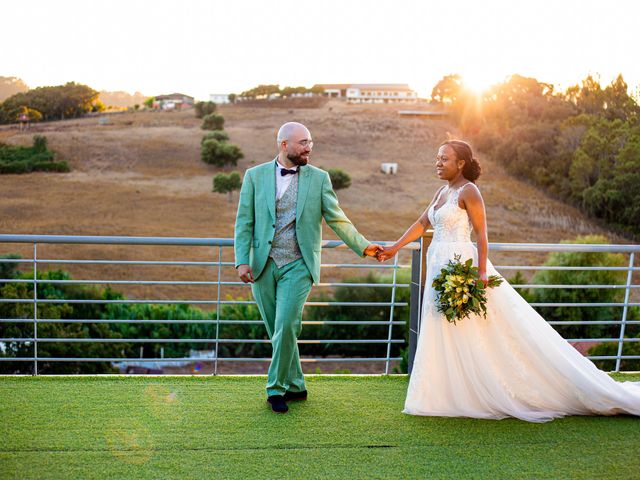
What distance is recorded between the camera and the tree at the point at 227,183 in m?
39.4

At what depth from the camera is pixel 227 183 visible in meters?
39.6

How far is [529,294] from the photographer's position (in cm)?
2030

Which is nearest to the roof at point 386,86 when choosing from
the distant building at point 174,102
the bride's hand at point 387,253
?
the distant building at point 174,102

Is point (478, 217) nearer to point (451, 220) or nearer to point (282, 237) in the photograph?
Result: point (451, 220)

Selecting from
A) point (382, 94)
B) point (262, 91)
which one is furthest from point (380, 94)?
point (262, 91)

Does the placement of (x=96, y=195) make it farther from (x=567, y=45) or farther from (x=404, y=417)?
(x=404, y=417)

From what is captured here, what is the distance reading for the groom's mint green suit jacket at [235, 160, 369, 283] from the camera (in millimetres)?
4219

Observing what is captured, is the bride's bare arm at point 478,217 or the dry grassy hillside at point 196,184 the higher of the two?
the bride's bare arm at point 478,217

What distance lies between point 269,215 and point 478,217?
1222 millimetres

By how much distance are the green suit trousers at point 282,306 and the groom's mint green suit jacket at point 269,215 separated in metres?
A: 0.06

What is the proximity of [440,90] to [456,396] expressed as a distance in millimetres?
48388

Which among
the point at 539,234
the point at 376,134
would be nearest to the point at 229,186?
the point at 376,134

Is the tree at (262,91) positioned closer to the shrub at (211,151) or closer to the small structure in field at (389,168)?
the shrub at (211,151)

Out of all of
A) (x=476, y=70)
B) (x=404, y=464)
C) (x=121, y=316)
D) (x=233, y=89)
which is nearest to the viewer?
(x=404, y=464)
